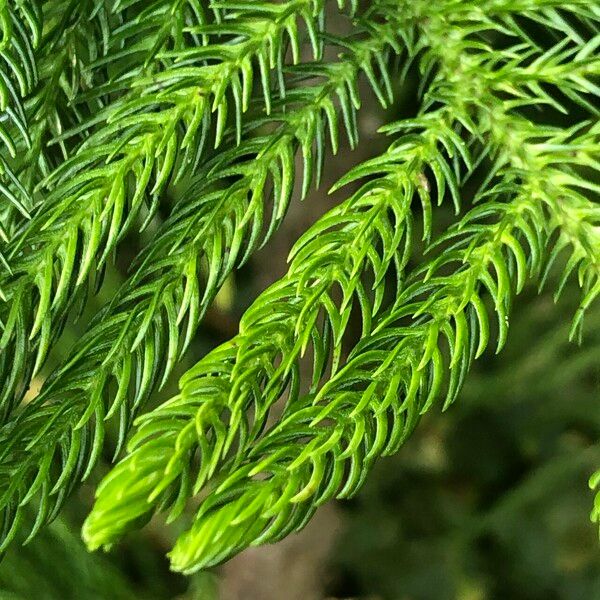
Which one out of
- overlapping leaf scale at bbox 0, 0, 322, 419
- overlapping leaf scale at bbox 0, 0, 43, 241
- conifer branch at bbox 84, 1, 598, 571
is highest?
overlapping leaf scale at bbox 0, 0, 43, 241

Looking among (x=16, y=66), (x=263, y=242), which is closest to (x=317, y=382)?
(x=263, y=242)

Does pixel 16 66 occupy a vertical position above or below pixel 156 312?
above

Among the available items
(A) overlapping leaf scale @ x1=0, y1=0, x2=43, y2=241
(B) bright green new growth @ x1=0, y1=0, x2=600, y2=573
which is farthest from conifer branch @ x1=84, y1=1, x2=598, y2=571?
(A) overlapping leaf scale @ x1=0, y1=0, x2=43, y2=241

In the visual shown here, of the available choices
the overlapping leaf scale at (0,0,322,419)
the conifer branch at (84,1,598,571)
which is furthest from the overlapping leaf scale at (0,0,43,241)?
the conifer branch at (84,1,598,571)

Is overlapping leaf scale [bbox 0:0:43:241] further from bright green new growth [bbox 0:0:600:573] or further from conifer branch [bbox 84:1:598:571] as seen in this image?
conifer branch [bbox 84:1:598:571]

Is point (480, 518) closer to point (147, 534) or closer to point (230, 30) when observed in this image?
point (147, 534)

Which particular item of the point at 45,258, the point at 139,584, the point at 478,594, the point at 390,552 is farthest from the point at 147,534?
the point at 45,258

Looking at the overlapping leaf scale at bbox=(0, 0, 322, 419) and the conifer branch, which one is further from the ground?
the overlapping leaf scale at bbox=(0, 0, 322, 419)

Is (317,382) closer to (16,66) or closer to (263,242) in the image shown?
(263,242)

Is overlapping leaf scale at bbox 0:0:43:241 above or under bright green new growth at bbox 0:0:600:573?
above
